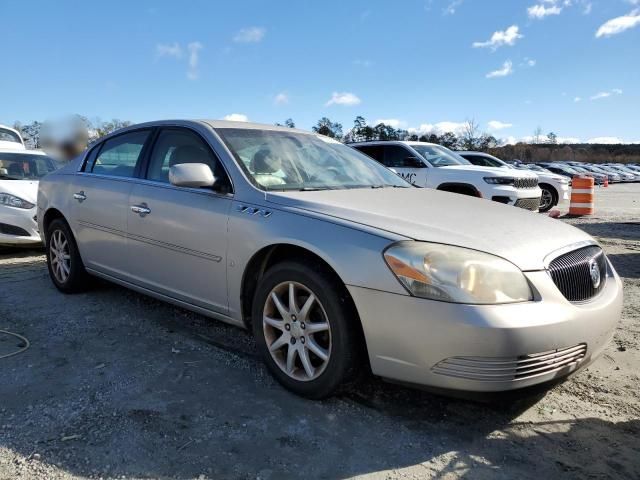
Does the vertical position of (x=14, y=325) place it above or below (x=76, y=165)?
below

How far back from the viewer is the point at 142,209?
3.77 metres

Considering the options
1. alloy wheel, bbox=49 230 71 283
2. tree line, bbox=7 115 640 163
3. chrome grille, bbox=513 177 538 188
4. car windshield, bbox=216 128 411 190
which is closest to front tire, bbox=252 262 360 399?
car windshield, bbox=216 128 411 190

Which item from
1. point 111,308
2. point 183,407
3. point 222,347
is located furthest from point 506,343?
point 111,308

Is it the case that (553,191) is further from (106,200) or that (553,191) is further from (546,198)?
(106,200)

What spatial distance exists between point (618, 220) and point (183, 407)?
11.1m

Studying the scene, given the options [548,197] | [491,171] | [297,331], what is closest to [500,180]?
[491,171]

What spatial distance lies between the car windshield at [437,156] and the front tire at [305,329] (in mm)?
7523

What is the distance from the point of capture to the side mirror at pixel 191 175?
3160 mm

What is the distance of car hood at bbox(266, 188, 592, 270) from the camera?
8.23ft

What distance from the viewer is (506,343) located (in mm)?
2240

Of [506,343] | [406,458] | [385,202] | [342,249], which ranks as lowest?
[406,458]

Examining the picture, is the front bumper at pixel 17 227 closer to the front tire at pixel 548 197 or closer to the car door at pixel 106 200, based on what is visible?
the car door at pixel 106 200

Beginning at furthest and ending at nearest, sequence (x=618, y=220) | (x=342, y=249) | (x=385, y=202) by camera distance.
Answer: (x=618, y=220)
(x=385, y=202)
(x=342, y=249)

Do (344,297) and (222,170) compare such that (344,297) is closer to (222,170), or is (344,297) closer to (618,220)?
(222,170)
